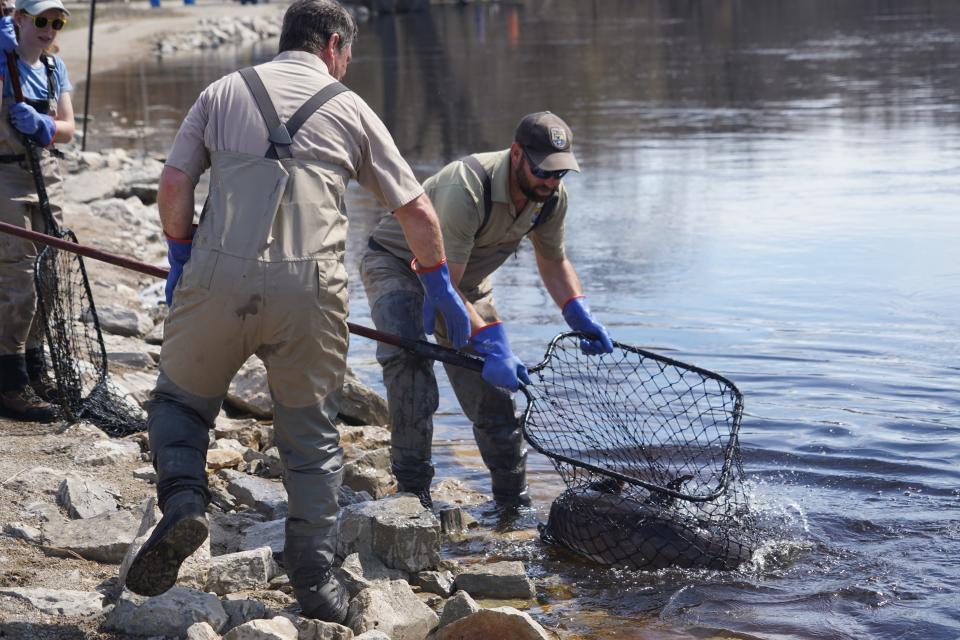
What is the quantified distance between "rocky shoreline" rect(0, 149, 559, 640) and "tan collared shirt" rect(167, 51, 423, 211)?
1228 mm

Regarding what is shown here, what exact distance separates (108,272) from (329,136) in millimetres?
5969

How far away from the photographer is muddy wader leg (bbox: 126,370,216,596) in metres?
3.54

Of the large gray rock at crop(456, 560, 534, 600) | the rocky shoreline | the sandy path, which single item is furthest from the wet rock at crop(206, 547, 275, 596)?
the sandy path

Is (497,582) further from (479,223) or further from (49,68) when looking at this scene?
(49,68)

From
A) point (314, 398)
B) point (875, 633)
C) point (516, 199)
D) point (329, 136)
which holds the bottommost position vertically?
point (875, 633)

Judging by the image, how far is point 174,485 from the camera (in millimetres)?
3686

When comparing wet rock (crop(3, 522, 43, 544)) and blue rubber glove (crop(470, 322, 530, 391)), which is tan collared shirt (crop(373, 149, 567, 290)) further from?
wet rock (crop(3, 522, 43, 544))

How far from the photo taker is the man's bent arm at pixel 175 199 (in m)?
3.90

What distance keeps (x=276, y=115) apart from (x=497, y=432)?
2.23m

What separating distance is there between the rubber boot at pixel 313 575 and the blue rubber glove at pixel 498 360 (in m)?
1.04

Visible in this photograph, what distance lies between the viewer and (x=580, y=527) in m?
5.03

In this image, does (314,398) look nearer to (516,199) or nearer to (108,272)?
(516,199)

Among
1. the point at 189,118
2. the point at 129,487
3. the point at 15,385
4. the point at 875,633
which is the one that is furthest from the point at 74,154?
the point at 875,633

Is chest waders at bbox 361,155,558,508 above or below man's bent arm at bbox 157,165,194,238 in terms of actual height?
below
